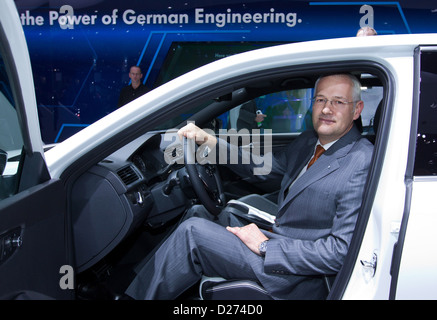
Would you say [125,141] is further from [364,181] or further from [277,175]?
[277,175]

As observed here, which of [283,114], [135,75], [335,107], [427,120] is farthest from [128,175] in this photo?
[135,75]

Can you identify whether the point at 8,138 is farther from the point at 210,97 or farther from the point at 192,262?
the point at 192,262

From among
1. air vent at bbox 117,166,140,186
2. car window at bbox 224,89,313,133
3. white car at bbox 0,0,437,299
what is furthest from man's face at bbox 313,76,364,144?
car window at bbox 224,89,313,133

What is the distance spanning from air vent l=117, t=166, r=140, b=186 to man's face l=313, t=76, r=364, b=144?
3.22 ft

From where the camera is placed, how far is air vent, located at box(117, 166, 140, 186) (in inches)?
72.0

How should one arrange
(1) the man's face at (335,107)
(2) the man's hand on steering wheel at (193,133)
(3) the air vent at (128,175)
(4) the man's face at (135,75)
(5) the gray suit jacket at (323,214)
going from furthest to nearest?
(4) the man's face at (135,75) < (3) the air vent at (128,175) < (2) the man's hand on steering wheel at (193,133) < (1) the man's face at (335,107) < (5) the gray suit jacket at (323,214)

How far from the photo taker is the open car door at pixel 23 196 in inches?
40.8

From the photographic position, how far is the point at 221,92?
4.52 ft

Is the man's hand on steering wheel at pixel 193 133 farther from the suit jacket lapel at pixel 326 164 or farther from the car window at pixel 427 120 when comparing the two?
the car window at pixel 427 120

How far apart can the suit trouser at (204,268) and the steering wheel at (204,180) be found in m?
0.29

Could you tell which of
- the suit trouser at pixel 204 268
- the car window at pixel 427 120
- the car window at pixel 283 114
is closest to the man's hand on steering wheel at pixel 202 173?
the suit trouser at pixel 204 268

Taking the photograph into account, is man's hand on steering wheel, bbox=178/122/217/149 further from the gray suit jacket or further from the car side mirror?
the car side mirror

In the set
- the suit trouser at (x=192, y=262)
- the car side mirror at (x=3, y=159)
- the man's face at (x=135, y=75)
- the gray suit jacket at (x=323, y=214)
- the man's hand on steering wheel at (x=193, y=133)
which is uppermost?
the man's face at (x=135, y=75)

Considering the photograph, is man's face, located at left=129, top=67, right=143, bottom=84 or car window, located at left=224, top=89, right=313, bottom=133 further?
man's face, located at left=129, top=67, right=143, bottom=84
